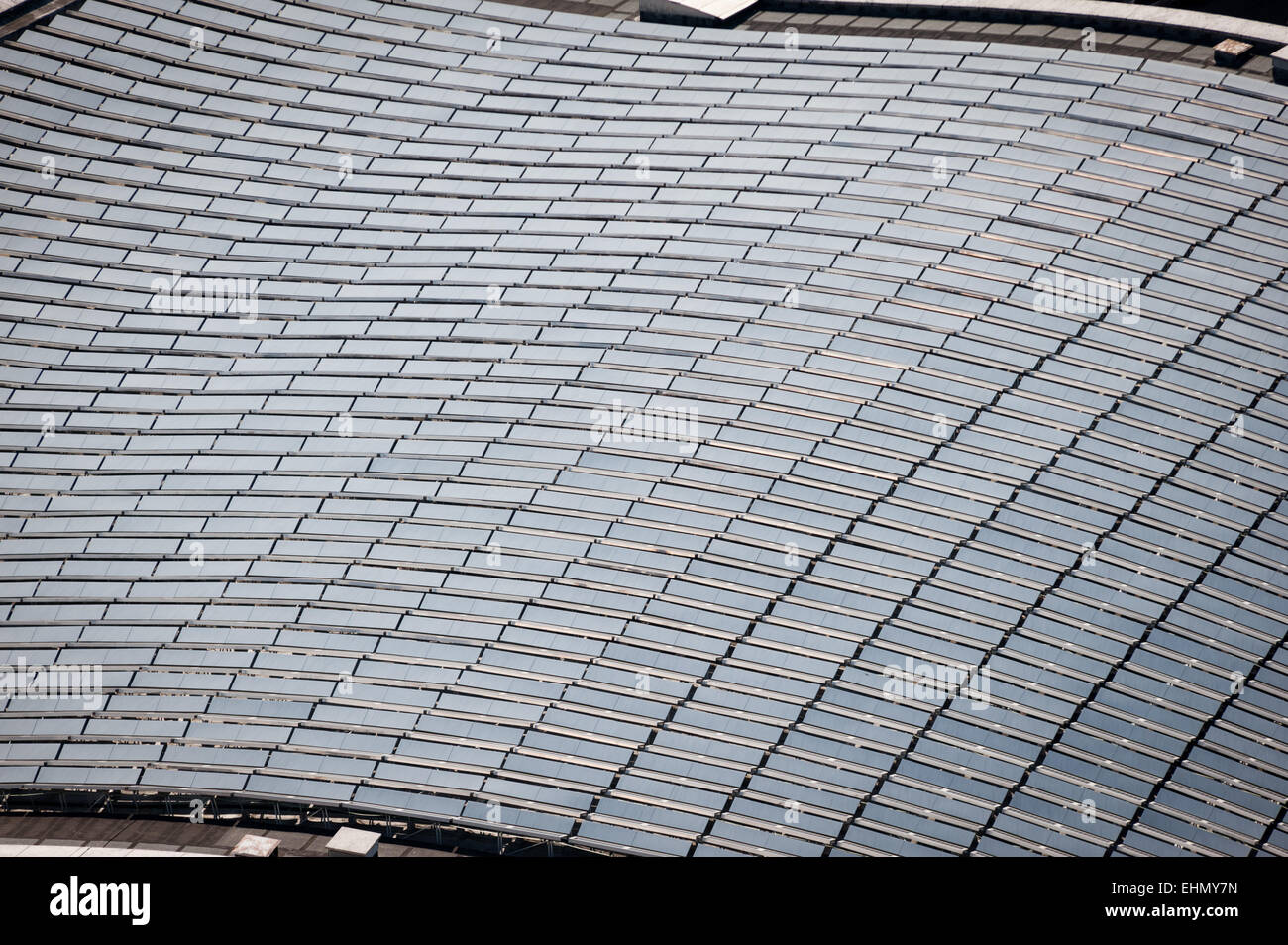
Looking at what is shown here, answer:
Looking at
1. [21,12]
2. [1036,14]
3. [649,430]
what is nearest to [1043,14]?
[1036,14]

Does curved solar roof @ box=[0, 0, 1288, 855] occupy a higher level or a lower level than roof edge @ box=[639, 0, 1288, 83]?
lower

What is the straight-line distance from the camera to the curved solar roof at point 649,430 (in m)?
65.8

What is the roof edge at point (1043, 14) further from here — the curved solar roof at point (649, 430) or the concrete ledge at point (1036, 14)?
the curved solar roof at point (649, 430)

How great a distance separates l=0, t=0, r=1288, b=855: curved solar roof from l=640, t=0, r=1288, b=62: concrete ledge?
10.4 ft

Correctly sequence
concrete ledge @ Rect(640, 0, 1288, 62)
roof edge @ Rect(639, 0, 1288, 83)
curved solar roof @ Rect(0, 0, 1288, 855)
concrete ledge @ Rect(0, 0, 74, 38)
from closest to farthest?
curved solar roof @ Rect(0, 0, 1288, 855), roof edge @ Rect(639, 0, 1288, 83), concrete ledge @ Rect(640, 0, 1288, 62), concrete ledge @ Rect(0, 0, 74, 38)

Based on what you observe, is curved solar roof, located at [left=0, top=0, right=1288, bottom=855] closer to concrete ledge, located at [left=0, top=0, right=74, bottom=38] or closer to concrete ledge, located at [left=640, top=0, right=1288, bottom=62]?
concrete ledge, located at [left=0, top=0, right=74, bottom=38]

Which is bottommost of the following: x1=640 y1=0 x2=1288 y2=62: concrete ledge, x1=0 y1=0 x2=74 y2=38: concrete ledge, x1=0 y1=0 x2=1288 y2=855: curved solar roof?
x1=0 y1=0 x2=1288 y2=855: curved solar roof

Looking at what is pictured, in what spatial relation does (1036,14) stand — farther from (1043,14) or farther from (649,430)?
(649,430)

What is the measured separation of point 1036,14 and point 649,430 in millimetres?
37131

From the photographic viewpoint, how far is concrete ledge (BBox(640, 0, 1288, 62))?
297 ft

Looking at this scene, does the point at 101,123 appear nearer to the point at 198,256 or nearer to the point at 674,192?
the point at 198,256

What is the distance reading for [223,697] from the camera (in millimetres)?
69688

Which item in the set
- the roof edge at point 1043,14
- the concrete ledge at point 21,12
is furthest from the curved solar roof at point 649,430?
the roof edge at point 1043,14

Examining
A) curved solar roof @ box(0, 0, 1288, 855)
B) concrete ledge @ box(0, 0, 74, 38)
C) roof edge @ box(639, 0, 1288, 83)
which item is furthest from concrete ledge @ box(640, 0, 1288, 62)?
concrete ledge @ box(0, 0, 74, 38)
